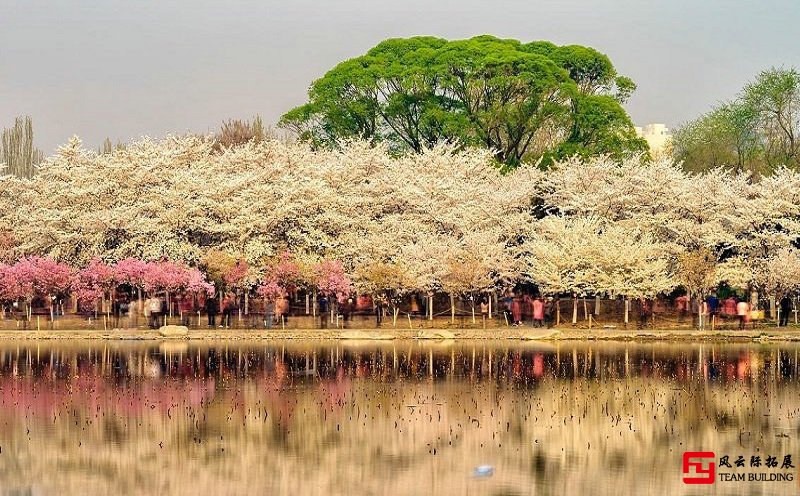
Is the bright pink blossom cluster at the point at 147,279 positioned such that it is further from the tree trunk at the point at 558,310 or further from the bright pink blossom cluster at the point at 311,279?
the tree trunk at the point at 558,310

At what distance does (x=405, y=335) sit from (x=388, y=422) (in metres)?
30.7

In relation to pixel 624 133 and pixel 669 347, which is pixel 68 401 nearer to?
pixel 669 347

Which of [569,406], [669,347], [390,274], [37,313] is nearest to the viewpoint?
[569,406]

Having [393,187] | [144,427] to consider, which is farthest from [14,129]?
[144,427]

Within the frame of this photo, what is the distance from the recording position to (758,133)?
97.4m

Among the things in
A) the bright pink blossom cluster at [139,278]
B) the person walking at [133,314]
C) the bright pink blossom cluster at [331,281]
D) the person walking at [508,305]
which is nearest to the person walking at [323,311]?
the bright pink blossom cluster at [331,281]

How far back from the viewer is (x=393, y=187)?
7738 centimetres

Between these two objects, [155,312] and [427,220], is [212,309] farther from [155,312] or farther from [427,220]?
[427,220]

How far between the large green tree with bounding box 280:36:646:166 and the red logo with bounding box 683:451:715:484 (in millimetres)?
60961

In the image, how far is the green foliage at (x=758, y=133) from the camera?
92.8 metres

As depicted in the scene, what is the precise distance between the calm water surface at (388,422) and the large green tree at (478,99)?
4066cm

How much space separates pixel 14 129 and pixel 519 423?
9798 centimetres

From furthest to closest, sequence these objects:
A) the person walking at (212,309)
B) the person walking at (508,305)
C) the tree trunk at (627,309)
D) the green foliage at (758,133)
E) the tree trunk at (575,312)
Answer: the green foliage at (758,133) → the person walking at (508,305) → the person walking at (212,309) → the tree trunk at (575,312) → the tree trunk at (627,309)

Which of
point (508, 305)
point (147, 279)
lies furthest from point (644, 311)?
point (147, 279)
